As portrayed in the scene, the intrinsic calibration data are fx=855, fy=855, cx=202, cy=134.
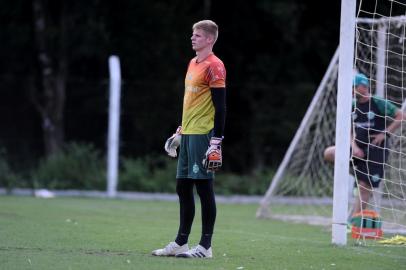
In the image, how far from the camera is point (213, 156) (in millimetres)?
7137

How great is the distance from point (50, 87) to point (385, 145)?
11.3 meters

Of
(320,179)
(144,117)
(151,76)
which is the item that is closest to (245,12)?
(151,76)

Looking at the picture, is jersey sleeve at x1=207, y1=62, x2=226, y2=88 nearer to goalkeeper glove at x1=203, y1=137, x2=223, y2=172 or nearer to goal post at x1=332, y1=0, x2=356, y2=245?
goalkeeper glove at x1=203, y1=137, x2=223, y2=172

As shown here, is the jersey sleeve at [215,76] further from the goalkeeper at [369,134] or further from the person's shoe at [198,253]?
the goalkeeper at [369,134]

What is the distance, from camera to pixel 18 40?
20.8m

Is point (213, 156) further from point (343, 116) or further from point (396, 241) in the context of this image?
point (396, 241)

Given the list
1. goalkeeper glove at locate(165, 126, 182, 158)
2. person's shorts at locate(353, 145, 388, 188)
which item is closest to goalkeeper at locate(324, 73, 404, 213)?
person's shorts at locate(353, 145, 388, 188)

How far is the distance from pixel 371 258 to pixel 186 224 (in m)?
1.69

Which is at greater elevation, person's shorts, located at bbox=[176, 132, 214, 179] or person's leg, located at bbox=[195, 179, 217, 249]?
person's shorts, located at bbox=[176, 132, 214, 179]

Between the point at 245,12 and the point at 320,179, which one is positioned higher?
the point at 245,12

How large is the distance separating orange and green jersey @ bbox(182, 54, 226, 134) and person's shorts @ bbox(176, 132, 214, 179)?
0.06 m

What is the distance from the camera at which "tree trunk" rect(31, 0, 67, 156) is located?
19.7 metres

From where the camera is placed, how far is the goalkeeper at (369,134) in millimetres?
10609

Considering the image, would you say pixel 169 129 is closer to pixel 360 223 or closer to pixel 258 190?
pixel 258 190
